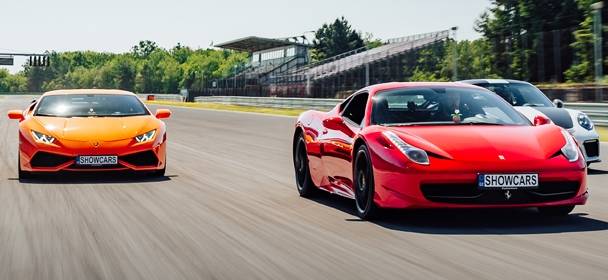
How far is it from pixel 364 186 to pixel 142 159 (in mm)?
4654

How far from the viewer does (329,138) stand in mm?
8422

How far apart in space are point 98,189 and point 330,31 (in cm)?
11405

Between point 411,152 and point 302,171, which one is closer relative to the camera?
point 411,152

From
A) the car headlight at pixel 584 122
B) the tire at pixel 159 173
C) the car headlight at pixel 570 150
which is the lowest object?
the tire at pixel 159 173

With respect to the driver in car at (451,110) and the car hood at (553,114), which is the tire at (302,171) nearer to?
the driver in car at (451,110)

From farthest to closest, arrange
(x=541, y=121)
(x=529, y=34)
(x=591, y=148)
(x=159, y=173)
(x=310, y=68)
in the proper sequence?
(x=310, y=68)
(x=529, y=34)
(x=591, y=148)
(x=159, y=173)
(x=541, y=121)

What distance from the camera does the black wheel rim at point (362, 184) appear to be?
729 cm

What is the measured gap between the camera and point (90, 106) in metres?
12.3

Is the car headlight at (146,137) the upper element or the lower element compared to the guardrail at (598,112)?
lower

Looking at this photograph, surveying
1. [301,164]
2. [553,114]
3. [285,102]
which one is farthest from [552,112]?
[285,102]

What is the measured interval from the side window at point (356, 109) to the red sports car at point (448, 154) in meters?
0.02

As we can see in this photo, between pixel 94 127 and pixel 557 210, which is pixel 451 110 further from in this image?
pixel 94 127

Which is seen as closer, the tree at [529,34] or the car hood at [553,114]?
the car hood at [553,114]

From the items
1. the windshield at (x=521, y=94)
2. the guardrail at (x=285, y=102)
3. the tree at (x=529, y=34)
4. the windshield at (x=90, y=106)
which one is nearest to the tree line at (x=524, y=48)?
the tree at (x=529, y=34)
